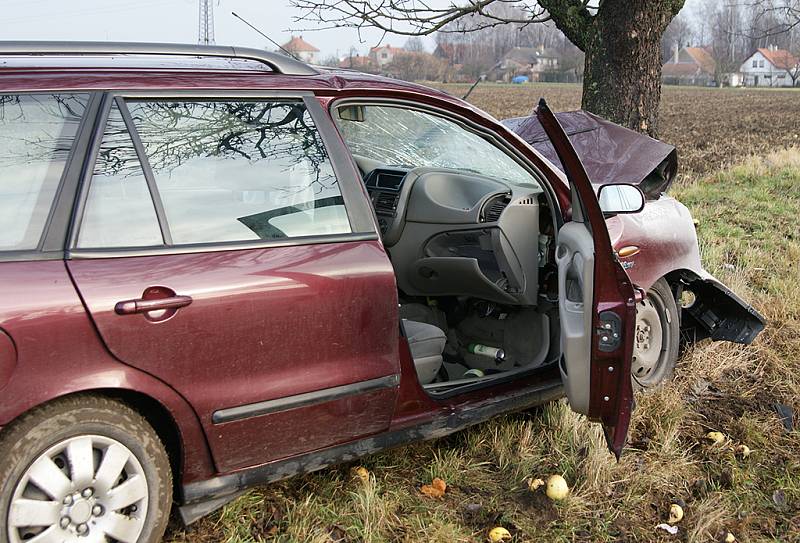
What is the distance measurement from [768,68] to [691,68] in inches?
408

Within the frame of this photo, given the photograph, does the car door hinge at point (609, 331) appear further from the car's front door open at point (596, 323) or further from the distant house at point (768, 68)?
the distant house at point (768, 68)

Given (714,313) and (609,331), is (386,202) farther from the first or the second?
(714,313)

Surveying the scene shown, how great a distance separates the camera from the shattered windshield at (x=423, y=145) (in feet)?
13.6

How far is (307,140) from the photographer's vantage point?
308 cm

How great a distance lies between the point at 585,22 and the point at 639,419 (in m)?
4.83

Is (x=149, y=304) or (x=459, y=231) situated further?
(x=459, y=231)

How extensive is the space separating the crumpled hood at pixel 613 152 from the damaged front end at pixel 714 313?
0.72m

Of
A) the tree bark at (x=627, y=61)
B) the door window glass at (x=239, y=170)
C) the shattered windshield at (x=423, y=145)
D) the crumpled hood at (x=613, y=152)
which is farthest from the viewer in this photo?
the tree bark at (x=627, y=61)

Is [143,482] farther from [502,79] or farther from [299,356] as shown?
[502,79]

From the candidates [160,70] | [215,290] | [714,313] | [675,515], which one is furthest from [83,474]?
[714,313]

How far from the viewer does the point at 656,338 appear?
4.43 meters

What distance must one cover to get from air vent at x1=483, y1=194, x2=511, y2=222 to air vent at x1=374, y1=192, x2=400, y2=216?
49 centimetres

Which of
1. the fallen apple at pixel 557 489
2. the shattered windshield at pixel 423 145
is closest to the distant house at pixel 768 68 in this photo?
the shattered windshield at pixel 423 145

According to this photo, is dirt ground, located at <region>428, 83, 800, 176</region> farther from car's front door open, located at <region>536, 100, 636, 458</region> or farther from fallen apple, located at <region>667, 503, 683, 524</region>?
fallen apple, located at <region>667, 503, 683, 524</region>
